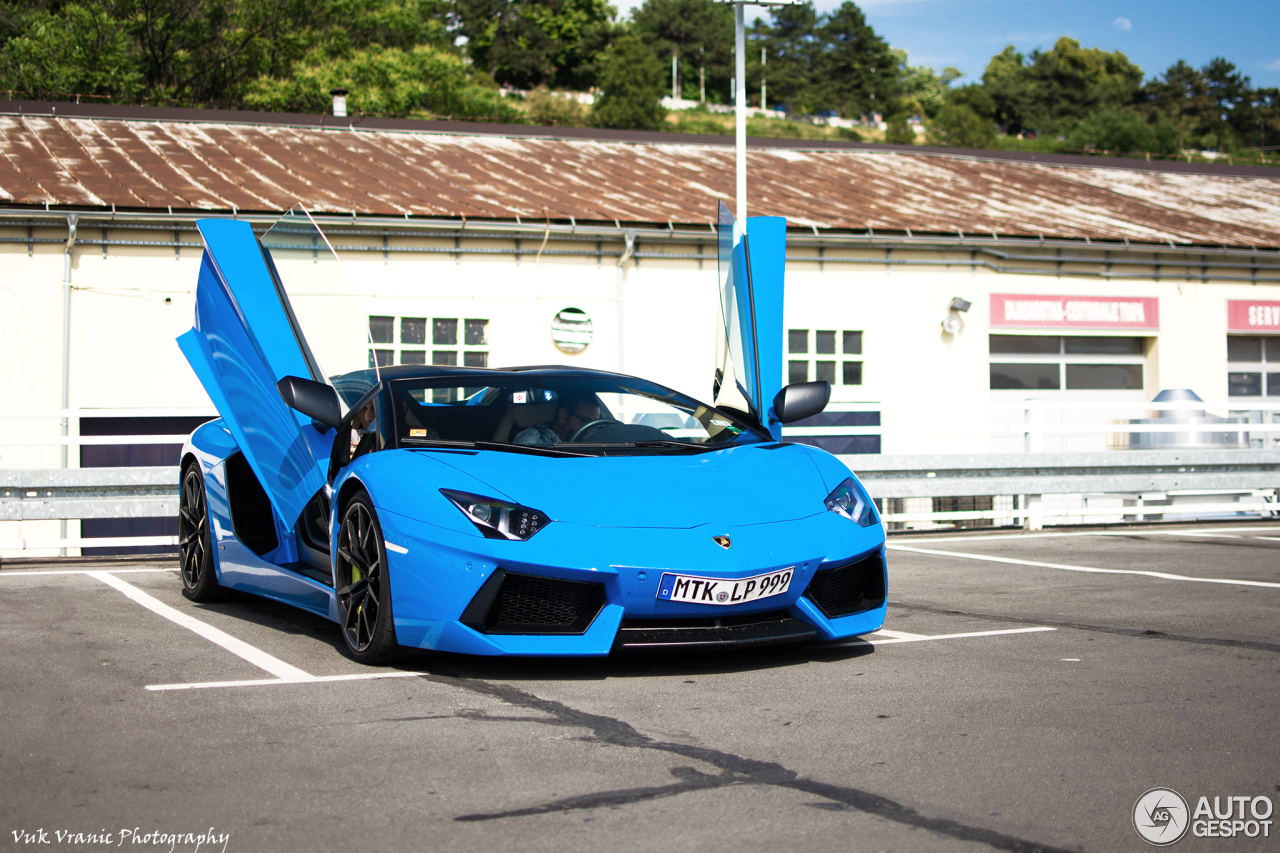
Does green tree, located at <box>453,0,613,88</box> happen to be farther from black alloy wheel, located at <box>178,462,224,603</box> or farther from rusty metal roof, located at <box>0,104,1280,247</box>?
black alloy wheel, located at <box>178,462,224,603</box>

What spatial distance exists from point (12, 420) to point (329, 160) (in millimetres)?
5995

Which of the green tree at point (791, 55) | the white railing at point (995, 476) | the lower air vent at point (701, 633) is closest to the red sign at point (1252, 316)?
the white railing at point (995, 476)

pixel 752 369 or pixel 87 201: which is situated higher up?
pixel 87 201

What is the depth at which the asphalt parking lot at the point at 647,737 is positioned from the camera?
2891 millimetres

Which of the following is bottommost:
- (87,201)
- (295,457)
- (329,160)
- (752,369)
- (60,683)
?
(60,683)

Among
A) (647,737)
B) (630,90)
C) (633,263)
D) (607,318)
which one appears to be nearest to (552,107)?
(630,90)

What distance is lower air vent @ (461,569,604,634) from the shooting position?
443 centimetres

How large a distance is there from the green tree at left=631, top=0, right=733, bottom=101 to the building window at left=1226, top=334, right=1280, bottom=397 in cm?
10300

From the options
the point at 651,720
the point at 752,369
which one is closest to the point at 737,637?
the point at 651,720

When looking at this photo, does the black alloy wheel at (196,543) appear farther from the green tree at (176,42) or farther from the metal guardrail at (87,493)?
the green tree at (176,42)

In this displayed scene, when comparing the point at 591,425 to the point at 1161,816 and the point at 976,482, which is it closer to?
the point at 1161,816

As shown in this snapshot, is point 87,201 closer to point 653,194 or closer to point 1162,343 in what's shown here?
point 653,194

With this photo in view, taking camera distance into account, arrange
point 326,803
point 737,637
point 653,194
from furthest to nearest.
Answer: point 653,194
point 737,637
point 326,803

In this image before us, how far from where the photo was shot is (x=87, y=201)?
1480 centimetres
